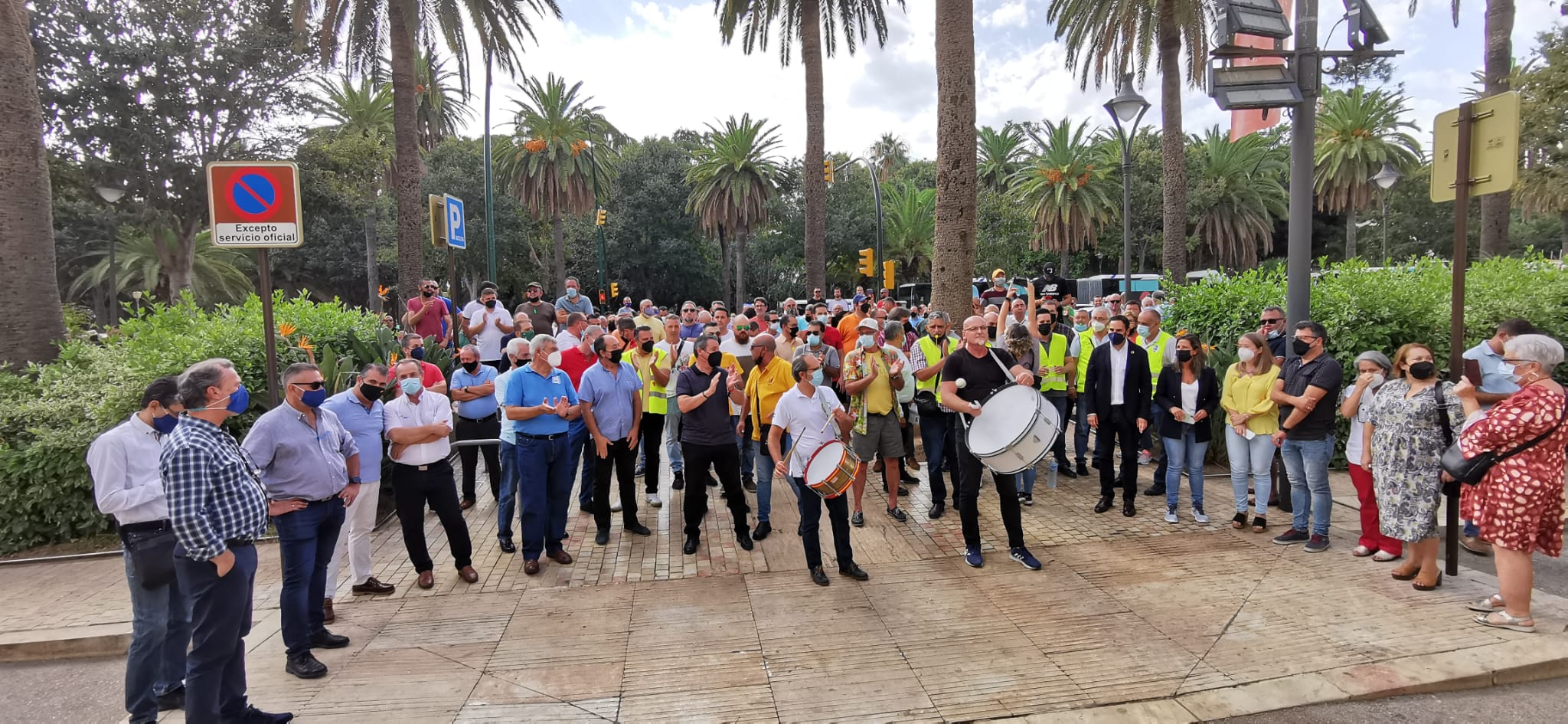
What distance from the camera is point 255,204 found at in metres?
5.83

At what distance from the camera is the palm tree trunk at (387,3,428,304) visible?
50.2 feet

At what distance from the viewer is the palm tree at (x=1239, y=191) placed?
35.2m

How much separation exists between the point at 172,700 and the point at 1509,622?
7.83 metres

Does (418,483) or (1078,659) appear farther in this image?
A: (418,483)

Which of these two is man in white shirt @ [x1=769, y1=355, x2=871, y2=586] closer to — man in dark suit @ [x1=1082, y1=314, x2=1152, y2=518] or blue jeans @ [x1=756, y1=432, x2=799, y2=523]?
blue jeans @ [x1=756, y1=432, x2=799, y2=523]

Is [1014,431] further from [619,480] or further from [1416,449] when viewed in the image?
[619,480]

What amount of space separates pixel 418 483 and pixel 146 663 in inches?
74.5

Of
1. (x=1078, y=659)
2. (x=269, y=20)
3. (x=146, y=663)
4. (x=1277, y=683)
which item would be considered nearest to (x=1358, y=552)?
(x=1277, y=683)

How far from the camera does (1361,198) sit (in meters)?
33.6

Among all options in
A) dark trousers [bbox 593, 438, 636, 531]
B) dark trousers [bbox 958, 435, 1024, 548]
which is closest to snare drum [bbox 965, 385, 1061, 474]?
dark trousers [bbox 958, 435, 1024, 548]

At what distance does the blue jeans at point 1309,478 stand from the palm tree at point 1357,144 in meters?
33.3

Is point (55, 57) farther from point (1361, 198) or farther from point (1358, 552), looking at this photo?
point (1361, 198)

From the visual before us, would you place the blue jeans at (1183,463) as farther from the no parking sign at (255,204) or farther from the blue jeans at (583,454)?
the no parking sign at (255,204)

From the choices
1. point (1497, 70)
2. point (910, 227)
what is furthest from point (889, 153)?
point (1497, 70)
